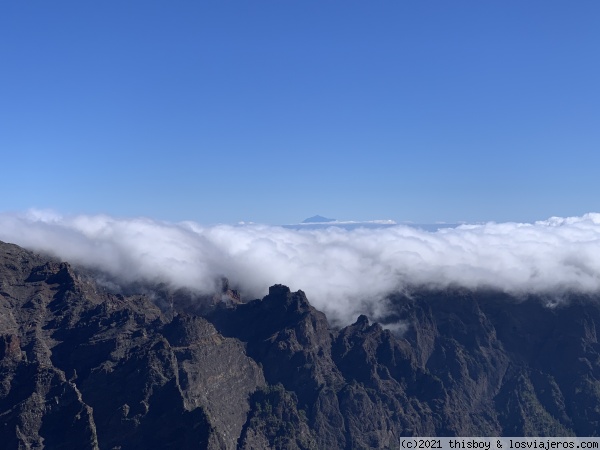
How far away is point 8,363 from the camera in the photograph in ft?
654

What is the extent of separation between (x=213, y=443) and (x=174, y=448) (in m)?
11.3

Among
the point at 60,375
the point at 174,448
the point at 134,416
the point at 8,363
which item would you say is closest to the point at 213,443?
the point at 174,448

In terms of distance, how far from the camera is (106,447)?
193375 millimetres

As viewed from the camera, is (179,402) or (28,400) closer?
(28,400)

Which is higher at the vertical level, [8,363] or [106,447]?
[8,363]

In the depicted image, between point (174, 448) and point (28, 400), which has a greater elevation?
point (28, 400)

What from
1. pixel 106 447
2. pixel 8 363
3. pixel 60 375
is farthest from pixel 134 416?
pixel 8 363

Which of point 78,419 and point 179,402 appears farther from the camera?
point 179,402

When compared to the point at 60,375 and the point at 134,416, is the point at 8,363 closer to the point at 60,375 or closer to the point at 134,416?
the point at 60,375

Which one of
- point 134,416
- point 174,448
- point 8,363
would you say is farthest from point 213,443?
point 8,363

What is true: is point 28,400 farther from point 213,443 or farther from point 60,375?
point 213,443

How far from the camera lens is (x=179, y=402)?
655 feet

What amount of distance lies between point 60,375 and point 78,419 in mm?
13640

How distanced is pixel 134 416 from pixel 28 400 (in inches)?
1133
